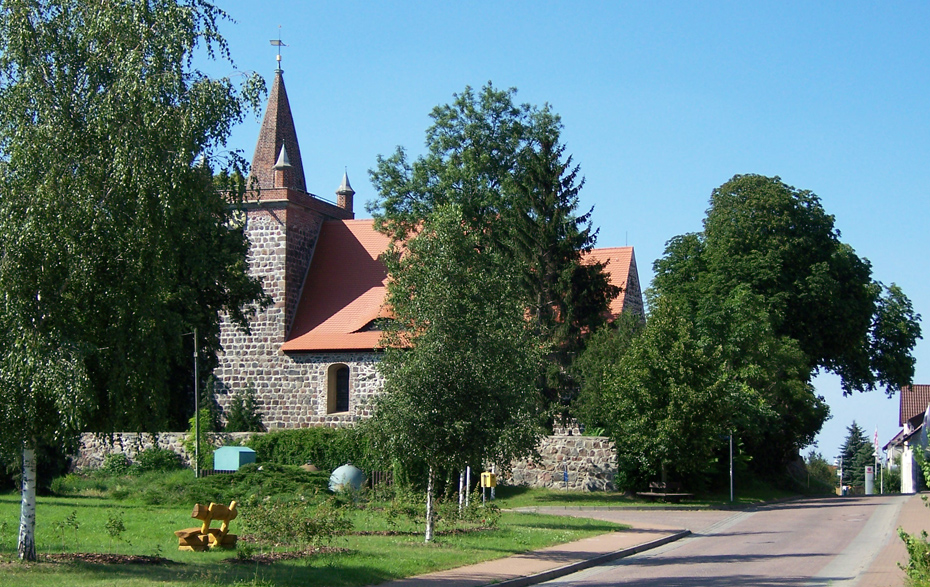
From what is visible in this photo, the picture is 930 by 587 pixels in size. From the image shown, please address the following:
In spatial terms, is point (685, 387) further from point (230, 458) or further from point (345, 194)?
point (345, 194)

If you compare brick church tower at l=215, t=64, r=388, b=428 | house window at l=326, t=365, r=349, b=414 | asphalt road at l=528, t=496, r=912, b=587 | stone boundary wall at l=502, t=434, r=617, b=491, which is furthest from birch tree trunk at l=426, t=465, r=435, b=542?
house window at l=326, t=365, r=349, b=414

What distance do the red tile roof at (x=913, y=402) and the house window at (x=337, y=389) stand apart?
50739 mm

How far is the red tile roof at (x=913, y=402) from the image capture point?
7788 cm

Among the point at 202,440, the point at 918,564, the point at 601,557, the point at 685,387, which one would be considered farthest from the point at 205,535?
the point at 202,440

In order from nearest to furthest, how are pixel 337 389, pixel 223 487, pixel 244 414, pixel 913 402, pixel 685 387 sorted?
1. pixel 223 487
2. pixel 685 387
3. pixel 337 389
4. pixel 244 414
5. pixel 913 402

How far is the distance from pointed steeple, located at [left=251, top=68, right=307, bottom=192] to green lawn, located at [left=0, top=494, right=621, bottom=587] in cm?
2499

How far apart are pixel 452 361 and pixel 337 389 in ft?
86.0

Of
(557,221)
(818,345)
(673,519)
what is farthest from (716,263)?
(673,519)

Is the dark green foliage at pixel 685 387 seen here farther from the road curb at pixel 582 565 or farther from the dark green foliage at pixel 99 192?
the dark green foliage at pixel 99 192

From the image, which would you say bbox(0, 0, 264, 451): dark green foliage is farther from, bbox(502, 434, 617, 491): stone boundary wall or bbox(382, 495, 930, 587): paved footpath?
bbox(502, 434, 617, 491): stone boundary wall

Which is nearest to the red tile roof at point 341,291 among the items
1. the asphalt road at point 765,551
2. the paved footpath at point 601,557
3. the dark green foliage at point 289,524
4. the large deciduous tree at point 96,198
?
the asphalt road at point 765,551

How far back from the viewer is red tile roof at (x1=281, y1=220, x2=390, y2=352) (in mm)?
44156

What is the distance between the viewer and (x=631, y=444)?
110 ft

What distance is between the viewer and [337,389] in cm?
4472
